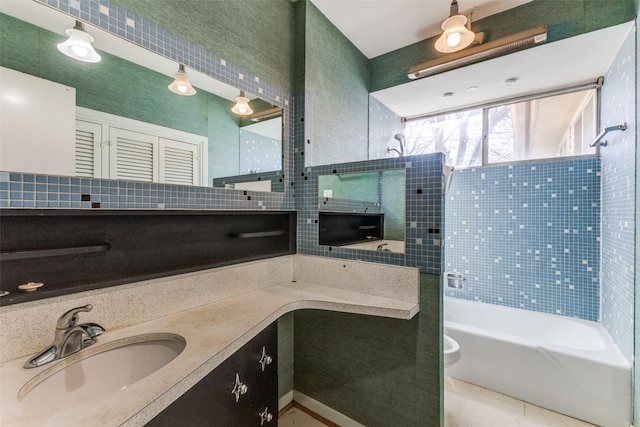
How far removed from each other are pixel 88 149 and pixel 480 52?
2369 millimetres

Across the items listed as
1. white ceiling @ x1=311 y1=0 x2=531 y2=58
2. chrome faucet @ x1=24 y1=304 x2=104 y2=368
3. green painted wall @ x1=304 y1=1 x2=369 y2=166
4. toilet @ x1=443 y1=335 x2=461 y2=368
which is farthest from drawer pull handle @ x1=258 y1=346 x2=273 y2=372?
white ceiling @ x1=311 y1=0 x2=531 y2=58

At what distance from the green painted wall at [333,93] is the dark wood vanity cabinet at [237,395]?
121cm

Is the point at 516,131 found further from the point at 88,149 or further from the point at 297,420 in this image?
the point at 88,149

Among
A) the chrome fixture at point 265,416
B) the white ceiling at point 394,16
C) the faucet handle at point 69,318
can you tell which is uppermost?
the white ceiling at point 394,16

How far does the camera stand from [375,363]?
154 centimetres

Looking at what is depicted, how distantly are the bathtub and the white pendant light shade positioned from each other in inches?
83.3

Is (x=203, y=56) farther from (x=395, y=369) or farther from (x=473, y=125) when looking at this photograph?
(x=473, y=125)

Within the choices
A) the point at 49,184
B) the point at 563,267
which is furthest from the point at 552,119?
the point at 49,184

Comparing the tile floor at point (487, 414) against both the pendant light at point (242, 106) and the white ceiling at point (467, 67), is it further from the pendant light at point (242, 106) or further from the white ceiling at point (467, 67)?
the white ceiling at point (467, 67)

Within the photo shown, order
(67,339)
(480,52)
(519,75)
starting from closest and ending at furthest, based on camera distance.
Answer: (67,339) < (480,52) < (519,75)

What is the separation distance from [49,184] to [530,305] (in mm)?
3500

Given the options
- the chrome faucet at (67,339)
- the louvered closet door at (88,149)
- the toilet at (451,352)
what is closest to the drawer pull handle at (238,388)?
the chrome faucet at (67,339)

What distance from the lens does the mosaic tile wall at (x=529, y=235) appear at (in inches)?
90.3

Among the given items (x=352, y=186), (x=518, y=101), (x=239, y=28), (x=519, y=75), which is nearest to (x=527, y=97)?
(x=518, y=101)
